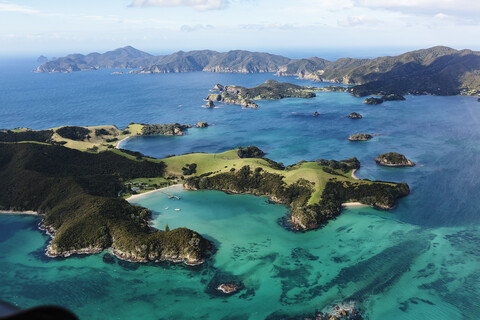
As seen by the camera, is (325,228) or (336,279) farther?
(325,228)

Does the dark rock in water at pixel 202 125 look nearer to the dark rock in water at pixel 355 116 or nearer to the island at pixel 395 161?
the dark rock in water at pixel 355 116

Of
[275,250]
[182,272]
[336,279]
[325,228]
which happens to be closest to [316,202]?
[325,228]

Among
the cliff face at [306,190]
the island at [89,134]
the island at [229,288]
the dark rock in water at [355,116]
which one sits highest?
the dark rock in water at [355,116]

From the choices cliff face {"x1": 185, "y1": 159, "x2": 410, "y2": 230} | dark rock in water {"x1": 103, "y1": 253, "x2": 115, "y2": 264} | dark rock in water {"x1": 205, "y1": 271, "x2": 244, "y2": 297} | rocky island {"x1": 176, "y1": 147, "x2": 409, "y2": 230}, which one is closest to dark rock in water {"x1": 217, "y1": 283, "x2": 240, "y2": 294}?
dark rock in water {"x1": 205, "y1": 271, "x2": 244, "y2": 297}

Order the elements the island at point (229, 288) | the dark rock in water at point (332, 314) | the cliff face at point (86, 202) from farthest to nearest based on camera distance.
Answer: the cliff face at point (86, 202), the island at point (229, 288), the dark rock in water at point (332, 314)

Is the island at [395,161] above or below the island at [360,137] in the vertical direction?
below

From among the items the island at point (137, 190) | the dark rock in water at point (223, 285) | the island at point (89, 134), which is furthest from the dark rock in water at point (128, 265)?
the island at point (89, 134)

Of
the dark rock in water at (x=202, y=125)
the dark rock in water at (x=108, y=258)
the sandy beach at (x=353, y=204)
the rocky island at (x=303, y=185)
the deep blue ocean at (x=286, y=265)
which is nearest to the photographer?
the deep blue ocean at (x=286, y=265)

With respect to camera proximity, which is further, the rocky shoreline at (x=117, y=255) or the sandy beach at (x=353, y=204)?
the sandy beach at (x=353, y=204)

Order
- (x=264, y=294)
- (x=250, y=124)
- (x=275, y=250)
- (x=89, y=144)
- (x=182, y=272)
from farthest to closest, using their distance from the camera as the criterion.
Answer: (x=250, y=124), (x=89, y=144), (x=275, y=250), (x=182, y=272), (x=264, y=294)

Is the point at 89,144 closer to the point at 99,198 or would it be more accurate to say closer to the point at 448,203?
the point at 99,198
